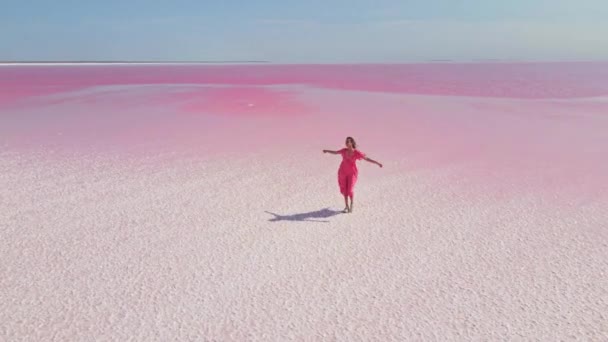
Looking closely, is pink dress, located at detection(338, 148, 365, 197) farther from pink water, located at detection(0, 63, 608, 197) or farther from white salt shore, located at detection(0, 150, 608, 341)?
pink water, located at detection(0, 63, 608, 197)

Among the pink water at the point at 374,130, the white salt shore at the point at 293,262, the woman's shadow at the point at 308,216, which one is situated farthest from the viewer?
the pink water at the point at 374,130

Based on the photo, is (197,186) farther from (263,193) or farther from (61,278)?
(61,278)

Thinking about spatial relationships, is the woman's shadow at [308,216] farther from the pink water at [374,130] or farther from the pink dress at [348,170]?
the pink water at [374,130]

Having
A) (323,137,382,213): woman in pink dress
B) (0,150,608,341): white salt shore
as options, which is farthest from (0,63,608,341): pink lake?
(323,137,382,213): woman in pink dress

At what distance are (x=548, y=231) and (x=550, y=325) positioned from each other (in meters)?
2.34

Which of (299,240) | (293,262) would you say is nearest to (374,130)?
(299,240)

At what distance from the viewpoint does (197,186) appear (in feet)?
26.0

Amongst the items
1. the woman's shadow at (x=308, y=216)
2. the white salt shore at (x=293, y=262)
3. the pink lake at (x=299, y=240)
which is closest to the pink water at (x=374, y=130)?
the pink lake at (x=299, y=240)

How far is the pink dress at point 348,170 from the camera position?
6.48 meters

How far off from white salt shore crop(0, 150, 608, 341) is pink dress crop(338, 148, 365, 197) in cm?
38

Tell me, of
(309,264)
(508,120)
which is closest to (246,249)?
(309,264)

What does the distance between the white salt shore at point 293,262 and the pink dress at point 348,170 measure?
1.26ft

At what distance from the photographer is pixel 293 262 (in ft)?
16.6

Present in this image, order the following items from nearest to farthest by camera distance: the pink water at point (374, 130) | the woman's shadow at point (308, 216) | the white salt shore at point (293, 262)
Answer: the white salt shore at point (293, 262) → the woman's shadow at point (308, 216) → the pink water at point (374, 130)
